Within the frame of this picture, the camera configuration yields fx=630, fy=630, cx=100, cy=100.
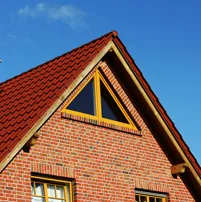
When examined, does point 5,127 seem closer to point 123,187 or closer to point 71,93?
point 71,93

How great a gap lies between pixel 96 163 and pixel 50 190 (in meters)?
1.74

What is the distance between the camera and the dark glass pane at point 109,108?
17.8 metres

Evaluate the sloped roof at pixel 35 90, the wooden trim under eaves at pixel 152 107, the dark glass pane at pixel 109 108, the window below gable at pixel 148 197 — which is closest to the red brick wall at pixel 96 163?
the window below gable at pixel 148 197

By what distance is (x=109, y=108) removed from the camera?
709 inches

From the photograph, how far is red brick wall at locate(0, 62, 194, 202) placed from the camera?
48.5 ft

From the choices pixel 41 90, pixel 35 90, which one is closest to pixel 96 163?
pixel 41 90

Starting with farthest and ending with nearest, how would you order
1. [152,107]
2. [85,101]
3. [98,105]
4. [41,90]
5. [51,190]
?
[152,107]
[98,105]
[85,101]
[41,90]
[51,190]

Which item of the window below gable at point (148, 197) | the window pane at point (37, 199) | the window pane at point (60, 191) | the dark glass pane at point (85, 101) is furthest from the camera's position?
the window below gable at point (148, 197)

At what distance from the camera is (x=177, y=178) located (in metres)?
19.1

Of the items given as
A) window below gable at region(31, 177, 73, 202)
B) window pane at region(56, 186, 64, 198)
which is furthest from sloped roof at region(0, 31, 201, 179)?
window pane at region(56, 186, 64, 198)

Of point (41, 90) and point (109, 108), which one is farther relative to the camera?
point (109, 108)

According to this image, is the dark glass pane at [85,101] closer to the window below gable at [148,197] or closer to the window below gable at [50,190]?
the window below gable at [50,190]

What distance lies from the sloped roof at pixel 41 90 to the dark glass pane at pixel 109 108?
107 cm

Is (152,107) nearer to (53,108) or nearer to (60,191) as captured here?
(53,108)
